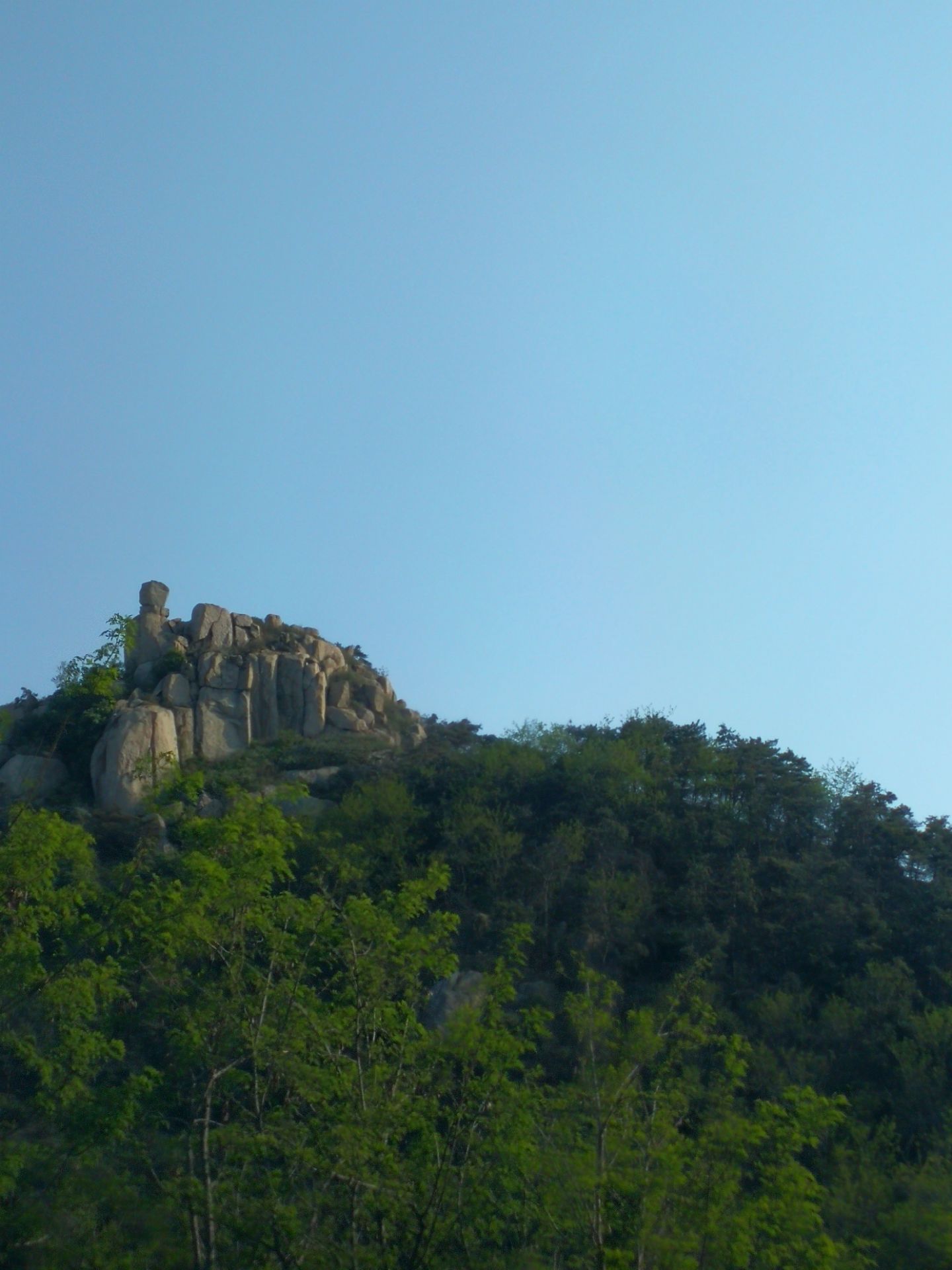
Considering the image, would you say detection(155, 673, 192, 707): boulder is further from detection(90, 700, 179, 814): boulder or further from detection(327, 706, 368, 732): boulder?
detection(327, 706, 368, 732): boulder

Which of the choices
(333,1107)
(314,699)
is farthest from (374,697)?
(333,1107)

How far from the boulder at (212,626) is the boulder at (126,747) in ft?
18.2

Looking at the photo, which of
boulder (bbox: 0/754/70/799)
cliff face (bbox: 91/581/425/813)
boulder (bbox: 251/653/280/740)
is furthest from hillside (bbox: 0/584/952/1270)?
boulder (bbox: 251/653/280/740)

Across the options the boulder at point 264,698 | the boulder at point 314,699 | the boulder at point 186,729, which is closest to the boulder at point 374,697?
the boulder at point 314,699

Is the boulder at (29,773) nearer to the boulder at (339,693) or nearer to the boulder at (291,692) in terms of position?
the boulder at (291,692)

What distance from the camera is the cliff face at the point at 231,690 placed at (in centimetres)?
4469

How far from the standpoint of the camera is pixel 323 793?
4153 cm

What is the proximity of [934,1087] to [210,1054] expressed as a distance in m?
16.5

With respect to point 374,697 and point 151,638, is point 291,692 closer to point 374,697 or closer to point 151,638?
point 374,697

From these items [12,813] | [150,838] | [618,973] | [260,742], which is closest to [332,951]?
[150,838]

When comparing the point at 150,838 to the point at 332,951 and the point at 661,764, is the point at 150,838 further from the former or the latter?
the point at 661,764

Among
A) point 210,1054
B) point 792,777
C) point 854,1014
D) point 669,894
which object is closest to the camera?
point 210,1054

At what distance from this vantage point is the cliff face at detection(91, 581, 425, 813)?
4469cm

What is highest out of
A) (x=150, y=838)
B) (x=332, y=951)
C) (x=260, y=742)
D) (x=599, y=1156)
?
(x=260, y=742)
